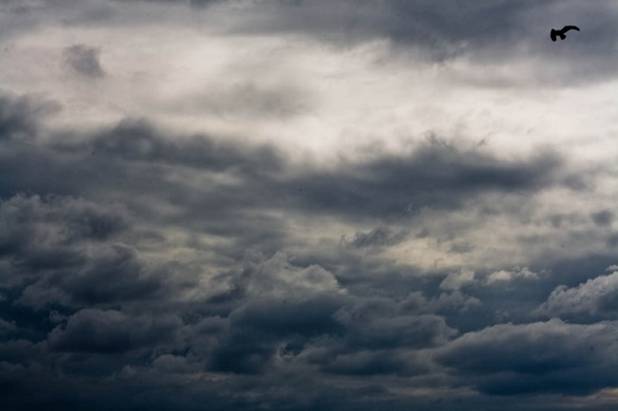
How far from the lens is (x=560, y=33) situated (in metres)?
116
